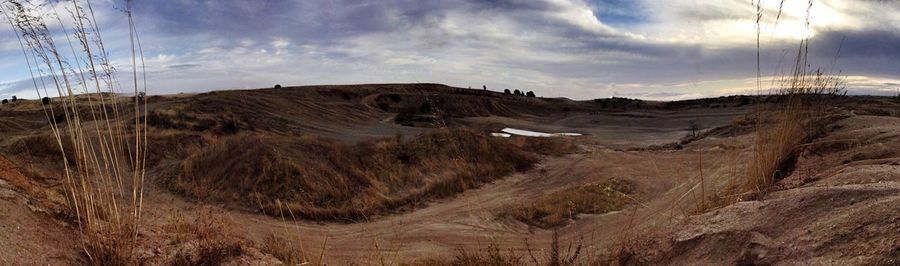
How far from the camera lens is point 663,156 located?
16.1 m

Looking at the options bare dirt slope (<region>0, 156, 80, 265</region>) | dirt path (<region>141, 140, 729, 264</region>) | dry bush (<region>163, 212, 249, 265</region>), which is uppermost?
bare dirt slope (<region>0, 156, 80, 265</region>)

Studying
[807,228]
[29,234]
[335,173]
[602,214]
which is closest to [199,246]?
[29,234]

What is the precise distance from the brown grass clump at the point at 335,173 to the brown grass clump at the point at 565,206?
1608mm

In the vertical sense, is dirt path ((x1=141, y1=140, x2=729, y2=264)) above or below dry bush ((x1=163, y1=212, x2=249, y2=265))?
below

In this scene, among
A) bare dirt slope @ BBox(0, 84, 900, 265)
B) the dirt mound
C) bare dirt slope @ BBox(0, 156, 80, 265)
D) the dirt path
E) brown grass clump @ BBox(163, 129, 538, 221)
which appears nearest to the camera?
the dirt mound

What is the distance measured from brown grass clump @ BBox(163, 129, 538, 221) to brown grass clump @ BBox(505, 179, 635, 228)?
5.27 ft

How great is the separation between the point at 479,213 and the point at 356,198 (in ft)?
8.07

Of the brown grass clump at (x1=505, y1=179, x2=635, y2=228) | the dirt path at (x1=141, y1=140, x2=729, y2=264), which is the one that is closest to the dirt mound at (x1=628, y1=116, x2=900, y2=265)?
the dirt path at (x1=141, y1=140, x2=729, y2=264)

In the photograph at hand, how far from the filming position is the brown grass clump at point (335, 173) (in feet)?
35.6

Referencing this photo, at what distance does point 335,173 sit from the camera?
39.4 ft

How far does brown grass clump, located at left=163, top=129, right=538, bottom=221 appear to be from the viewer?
10.9 meters

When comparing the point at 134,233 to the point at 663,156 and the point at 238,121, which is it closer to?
the point at 663,156

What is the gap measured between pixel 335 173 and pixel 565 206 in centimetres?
491

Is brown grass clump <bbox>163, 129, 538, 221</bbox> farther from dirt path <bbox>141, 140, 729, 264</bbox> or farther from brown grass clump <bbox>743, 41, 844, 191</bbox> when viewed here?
brown grass clump <bbox>743, 41, 844, 191</bbox>
